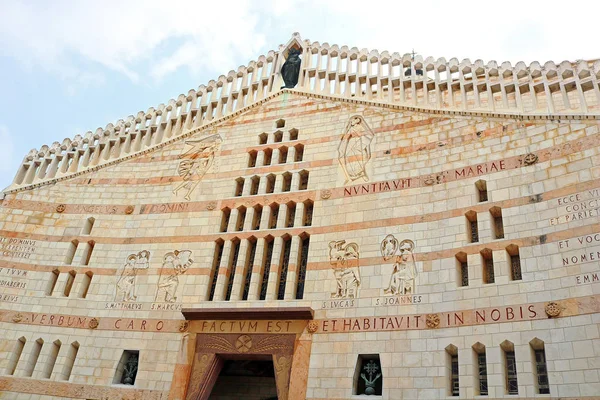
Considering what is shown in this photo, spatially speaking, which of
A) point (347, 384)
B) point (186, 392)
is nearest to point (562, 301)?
point (347, 384)

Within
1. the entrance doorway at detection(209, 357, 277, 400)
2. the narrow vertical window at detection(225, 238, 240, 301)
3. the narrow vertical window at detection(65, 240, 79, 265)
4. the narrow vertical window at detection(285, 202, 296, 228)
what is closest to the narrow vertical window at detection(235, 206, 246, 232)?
the narrow vertical window at detection(225, 238, 240, 301)

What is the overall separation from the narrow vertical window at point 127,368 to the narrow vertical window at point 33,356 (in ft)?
8.85

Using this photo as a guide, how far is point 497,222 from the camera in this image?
13797 mm

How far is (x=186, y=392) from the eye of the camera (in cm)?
1438

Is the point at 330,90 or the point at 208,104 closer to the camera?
the point at 330,90

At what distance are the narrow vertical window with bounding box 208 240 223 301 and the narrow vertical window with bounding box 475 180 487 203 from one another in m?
7.68

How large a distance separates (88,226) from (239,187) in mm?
5335

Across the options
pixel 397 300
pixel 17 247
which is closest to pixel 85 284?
pixel 17 247

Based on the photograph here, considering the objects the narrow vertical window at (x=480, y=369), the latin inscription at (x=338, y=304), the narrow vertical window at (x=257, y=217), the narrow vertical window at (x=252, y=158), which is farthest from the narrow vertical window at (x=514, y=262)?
the narrow vertical window at (x=252, y=158)

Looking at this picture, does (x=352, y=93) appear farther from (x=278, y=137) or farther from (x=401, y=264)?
(x=401, y=264)

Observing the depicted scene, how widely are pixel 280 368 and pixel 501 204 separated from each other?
6.95 meters

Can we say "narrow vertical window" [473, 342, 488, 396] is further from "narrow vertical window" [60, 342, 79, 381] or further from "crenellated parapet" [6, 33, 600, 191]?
"narrow vertical window" [60, 342, 79, 381]

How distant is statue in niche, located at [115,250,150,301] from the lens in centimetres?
1653

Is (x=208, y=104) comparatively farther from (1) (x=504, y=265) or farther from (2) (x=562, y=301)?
(2) (x=562, y=301)
